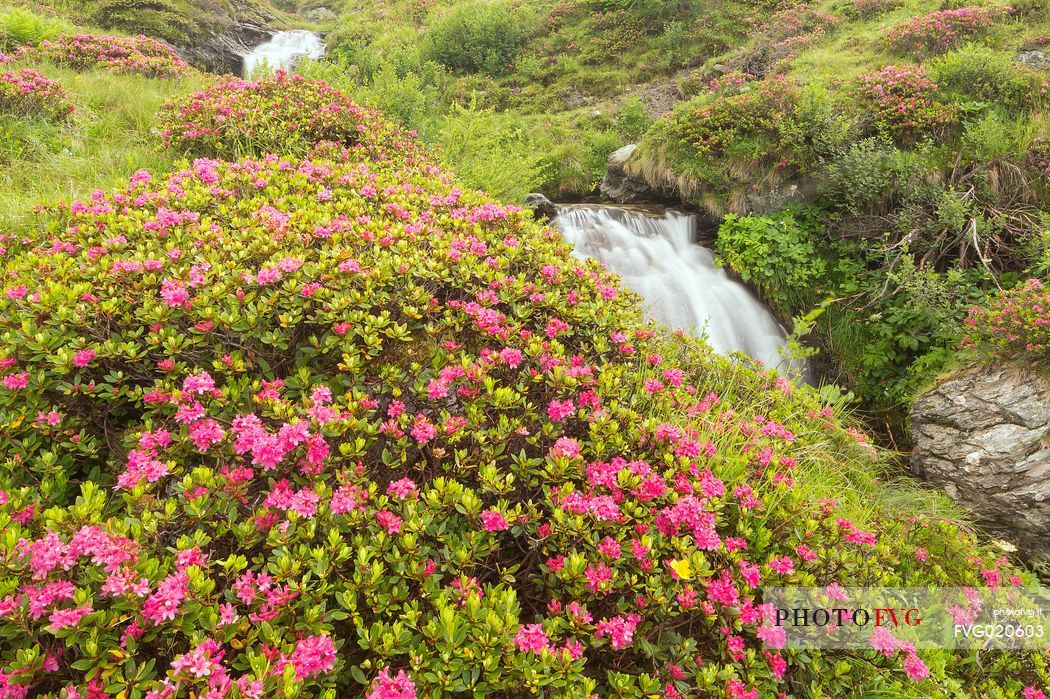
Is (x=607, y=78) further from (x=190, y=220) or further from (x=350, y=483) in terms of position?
(x=350, y=483)

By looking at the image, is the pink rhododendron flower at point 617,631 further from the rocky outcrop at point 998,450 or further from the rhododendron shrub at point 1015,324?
the rhododendron shrub at point 1015,324

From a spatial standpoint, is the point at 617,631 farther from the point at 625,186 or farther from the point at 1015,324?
the point at 625,186

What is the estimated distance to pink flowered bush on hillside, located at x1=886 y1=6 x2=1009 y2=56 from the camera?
9.23 metres

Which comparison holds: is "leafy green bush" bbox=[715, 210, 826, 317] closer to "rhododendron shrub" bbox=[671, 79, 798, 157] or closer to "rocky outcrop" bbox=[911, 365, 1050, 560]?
"rhododendron shrub" bbox=[671, 79, 798, 157]

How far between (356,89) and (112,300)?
6.44m

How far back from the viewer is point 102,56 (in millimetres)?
7977

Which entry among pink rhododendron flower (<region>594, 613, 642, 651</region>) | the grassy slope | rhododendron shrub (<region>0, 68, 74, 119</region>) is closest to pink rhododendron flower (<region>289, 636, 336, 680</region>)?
pink rhododendron flower (<region>594, 613, 642, 651</region>)

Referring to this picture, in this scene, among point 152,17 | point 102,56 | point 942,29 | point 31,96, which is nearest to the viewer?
point 31,96

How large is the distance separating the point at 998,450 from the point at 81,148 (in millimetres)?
9808

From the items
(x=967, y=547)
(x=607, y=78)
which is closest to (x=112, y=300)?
(x=967, y=547)

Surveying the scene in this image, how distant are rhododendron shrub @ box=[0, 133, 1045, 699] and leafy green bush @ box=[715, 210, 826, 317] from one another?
4654 mm

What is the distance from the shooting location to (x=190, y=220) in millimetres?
3254

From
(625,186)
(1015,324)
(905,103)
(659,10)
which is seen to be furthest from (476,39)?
(1015,324)

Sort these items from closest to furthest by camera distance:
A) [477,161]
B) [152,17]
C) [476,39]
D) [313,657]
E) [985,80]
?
[313,657] < [477,161] < [985,80] < [152,17] < [476,39]
